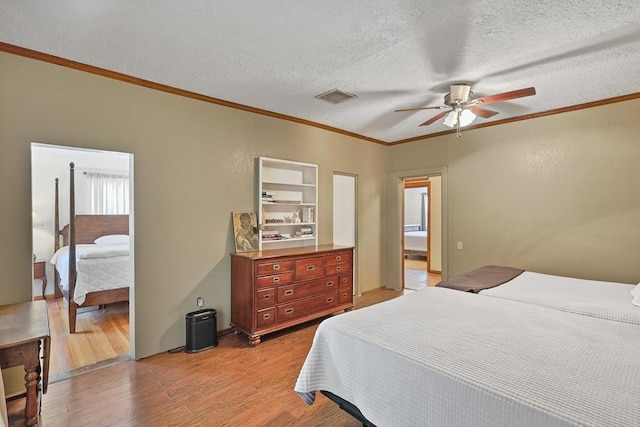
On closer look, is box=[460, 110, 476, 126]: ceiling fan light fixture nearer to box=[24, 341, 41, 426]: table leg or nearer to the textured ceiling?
the textured ceiling

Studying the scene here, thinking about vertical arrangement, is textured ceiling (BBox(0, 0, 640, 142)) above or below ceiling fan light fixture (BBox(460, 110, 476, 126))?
above

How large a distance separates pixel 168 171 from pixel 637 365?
147 inches

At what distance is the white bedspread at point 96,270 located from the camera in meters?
3.89

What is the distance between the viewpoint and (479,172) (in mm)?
4625

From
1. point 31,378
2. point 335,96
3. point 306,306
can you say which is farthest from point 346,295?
point 31,378

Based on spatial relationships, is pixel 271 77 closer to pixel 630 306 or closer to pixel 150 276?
pixel 150 276

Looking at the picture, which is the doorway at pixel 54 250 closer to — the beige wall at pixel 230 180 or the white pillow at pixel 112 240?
the beige wall at pixel 230 180

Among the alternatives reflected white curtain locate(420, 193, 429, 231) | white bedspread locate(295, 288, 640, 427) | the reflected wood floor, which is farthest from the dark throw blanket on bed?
reflected white curtain locate(420, 193, 429, 231)

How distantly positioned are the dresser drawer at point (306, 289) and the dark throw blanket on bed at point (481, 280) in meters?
1.40

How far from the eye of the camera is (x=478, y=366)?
1.48m

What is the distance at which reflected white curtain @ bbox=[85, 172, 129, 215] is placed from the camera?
5.66m

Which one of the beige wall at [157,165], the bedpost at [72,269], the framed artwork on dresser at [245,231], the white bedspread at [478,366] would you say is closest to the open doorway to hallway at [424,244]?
the framed artwork on dresser at [245,231]

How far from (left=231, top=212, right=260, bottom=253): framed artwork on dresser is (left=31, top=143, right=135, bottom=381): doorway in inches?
43.3

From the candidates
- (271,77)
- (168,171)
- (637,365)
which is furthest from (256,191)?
(637,365)
